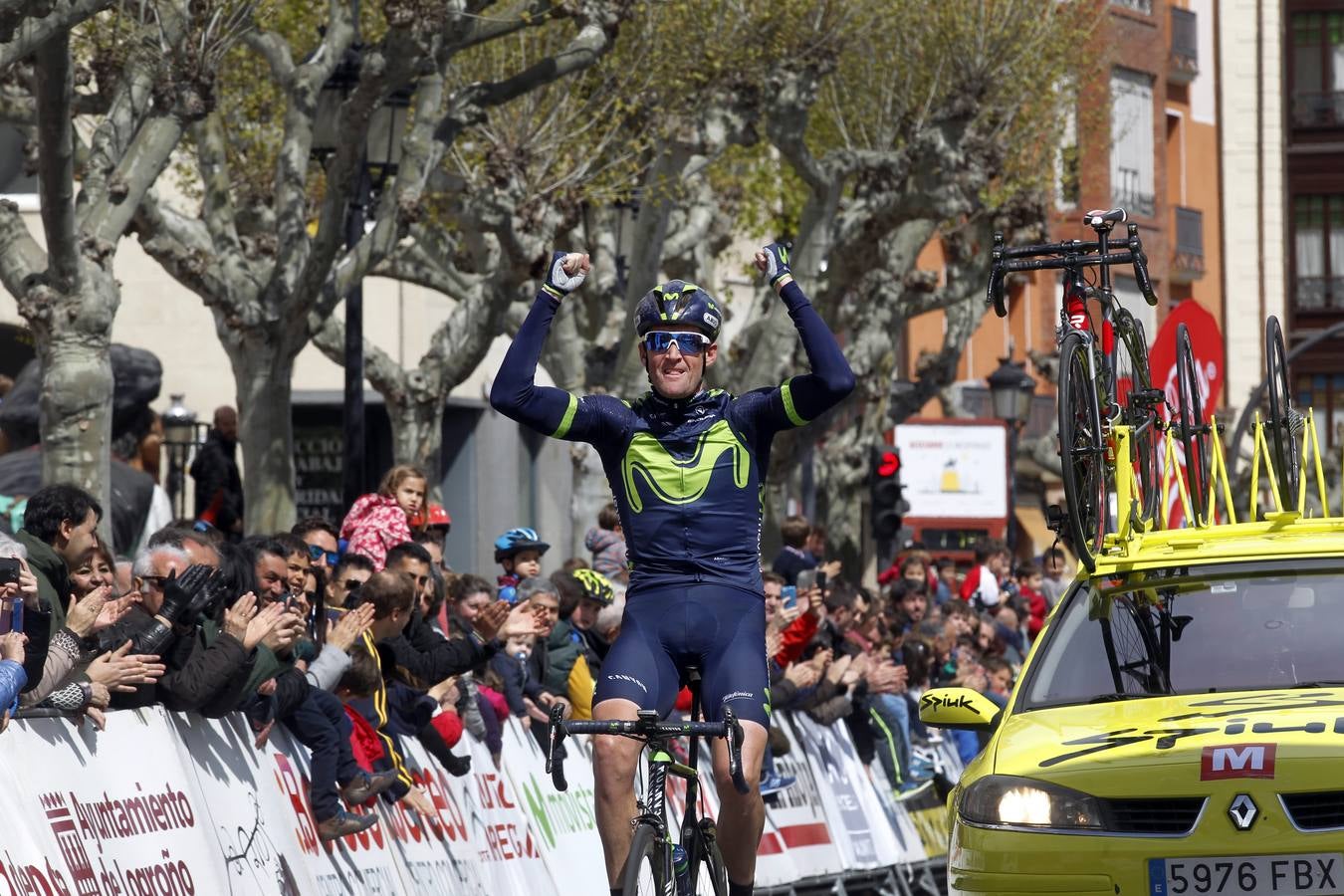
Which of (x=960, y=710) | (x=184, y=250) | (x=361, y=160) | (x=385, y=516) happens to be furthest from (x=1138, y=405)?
(x=184, y=250)

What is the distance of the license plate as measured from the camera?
792 cm

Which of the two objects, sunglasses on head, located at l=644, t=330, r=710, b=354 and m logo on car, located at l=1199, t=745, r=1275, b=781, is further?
sunglasses on head, located at l=644, t=330, r=710, b=354

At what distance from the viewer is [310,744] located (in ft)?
36.7

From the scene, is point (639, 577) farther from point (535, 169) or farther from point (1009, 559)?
point (1009, 559)

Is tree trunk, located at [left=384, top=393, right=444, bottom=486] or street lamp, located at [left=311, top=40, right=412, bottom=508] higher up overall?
street lamp, located at [left=311, top=40, right=412, bottom=508]

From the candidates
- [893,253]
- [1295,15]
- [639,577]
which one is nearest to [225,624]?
[639,577]

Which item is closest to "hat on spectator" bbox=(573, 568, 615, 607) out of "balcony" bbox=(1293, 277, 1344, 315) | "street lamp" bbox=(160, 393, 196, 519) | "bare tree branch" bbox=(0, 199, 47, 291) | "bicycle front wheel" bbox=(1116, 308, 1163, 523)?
"bicycle front wheel" bbox=(1116, 308, 1163, 523)

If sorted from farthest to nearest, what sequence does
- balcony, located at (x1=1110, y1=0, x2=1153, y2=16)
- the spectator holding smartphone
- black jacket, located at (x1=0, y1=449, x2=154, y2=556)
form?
balcony, located at (x1=1110, y1=0, x2=1153, y2=16), black jacket, located at (x1=0, y1=449, x2=154, y2=556), the spectator holding smartphone

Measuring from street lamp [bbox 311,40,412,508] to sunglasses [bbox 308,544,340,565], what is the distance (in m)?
5.30

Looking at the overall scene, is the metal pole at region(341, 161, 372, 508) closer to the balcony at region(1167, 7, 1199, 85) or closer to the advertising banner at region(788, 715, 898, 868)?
the advertising banner at region(788, 715, 898, 868)

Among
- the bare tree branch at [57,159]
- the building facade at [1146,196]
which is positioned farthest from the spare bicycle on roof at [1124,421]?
the building facade at [1146,196]

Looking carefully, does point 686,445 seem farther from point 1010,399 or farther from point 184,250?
point 1010,399

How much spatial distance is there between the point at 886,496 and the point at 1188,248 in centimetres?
2842

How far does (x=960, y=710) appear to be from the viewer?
30.2ft
